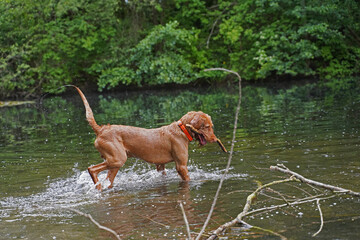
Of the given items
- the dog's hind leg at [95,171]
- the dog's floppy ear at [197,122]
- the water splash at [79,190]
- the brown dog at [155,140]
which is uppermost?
the dog's floppy ear at [197,122]

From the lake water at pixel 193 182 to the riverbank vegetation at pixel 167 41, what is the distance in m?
15.5

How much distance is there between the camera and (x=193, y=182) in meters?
7.52

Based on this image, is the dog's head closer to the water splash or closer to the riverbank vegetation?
the water splash

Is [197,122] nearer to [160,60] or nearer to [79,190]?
[79,190]

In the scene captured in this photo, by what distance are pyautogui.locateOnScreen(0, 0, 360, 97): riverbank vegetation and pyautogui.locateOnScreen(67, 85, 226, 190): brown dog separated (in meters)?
21.9

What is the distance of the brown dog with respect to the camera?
754cm

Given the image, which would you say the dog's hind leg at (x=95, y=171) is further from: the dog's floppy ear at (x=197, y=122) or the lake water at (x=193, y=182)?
the dog's floppy ear at (x=197, y=122)

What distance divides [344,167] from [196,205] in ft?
9.14

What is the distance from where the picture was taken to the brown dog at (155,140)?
754cm

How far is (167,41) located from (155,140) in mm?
24744

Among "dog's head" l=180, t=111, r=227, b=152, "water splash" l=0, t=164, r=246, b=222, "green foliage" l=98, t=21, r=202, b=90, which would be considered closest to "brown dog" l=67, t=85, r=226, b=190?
"dog's head" l=180, t=111, r=227, b=152

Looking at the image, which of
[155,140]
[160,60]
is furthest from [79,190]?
[160,60]

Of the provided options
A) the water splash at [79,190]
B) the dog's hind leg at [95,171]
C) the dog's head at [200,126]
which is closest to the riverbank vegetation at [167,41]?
the water splash at [79,190]

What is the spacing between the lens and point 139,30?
33.9 meters
